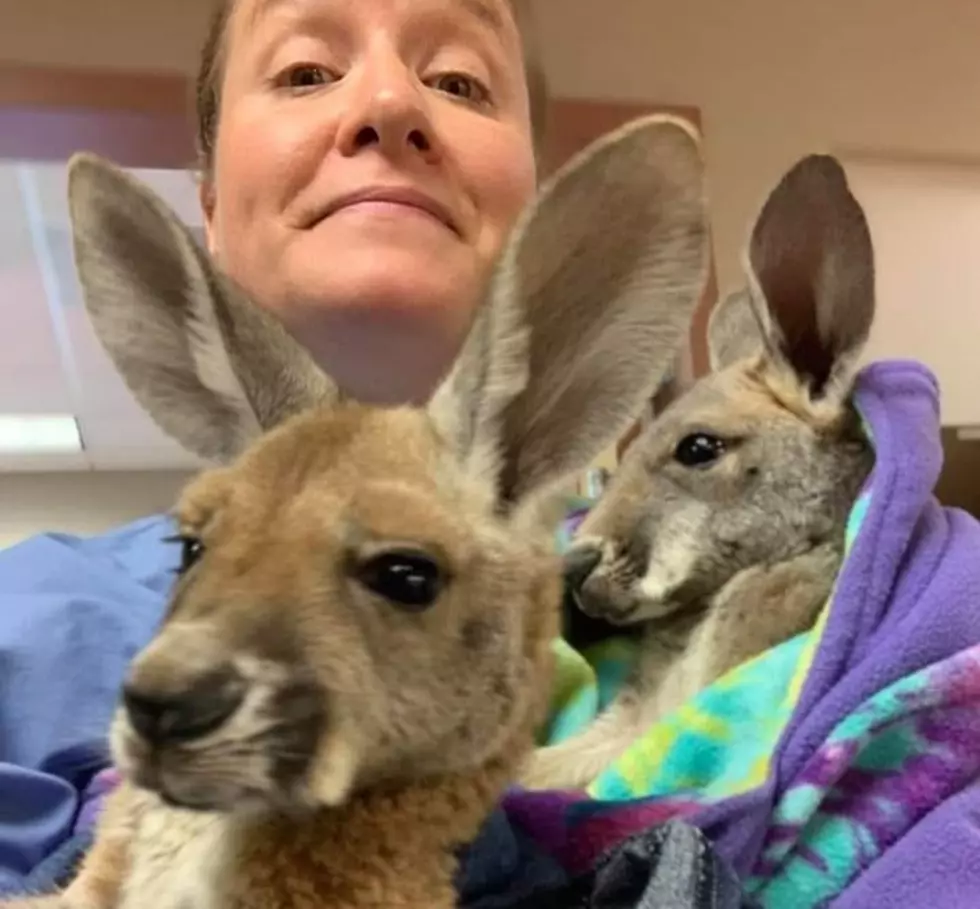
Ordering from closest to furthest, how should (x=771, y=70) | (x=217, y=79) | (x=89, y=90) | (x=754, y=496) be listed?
(x=754, y=496) < (x=217, y=79) < (x=89, y=90) < (x=771, y=70)

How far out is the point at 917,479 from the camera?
2.58 ft

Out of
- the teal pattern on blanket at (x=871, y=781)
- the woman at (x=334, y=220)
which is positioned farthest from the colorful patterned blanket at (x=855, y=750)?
the woman at (x=334, y=220)

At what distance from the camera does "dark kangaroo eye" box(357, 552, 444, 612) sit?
586 millimetres

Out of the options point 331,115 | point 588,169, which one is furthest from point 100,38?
point 588,169

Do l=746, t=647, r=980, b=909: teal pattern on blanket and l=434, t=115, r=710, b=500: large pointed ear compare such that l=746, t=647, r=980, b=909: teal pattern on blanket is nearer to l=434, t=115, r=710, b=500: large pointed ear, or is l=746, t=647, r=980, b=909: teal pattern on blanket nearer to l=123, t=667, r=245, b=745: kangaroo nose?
l=434, t=115, r=710, b=500: large pointed ear

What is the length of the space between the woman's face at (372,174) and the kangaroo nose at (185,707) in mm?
489

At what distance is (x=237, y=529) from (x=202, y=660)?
0.10 meters

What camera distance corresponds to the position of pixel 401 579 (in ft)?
1.94

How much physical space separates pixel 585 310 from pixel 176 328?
0.73ft

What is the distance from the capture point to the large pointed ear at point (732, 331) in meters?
1.12

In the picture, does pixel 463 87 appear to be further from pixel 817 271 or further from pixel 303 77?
pixel 817 271

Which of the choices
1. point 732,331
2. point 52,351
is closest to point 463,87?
point 732,331

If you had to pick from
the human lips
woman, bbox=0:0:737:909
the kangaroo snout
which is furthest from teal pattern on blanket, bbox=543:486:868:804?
the human lips

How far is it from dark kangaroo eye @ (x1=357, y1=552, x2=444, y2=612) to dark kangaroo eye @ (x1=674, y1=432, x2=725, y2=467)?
1.29 ft
